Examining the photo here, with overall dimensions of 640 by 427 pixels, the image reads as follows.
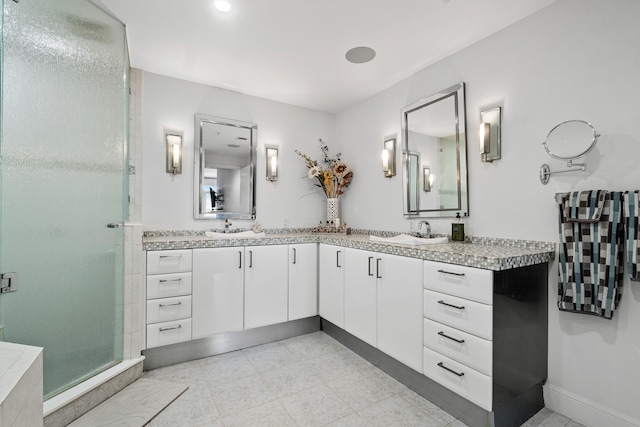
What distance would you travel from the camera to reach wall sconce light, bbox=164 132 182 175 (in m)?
2.82

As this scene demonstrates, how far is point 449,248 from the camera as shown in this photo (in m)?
1.91

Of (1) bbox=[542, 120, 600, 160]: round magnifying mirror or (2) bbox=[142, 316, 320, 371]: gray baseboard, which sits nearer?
(1) bbox=[542, 120, 600, 160]: round magnifying mirror

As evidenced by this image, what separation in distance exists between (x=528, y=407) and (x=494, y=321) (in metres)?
0.70

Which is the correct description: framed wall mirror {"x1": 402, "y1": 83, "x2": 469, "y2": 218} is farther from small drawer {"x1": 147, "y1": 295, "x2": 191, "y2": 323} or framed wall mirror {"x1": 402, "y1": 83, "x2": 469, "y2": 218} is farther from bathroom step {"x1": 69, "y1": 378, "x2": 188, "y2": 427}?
bathroom step {"x1": 69, "y1": 378, "x2": 188, "y2": 427}

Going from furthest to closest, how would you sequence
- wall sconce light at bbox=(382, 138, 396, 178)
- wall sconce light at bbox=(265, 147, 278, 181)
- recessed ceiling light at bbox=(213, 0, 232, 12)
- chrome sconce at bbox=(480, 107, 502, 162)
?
wall sconce light at bbox=(265, 147, 278, 181)
wall sconce light at bbox=(382, 138, 396, 178)
chrome sconce at bbox=(480, 107, 502, 162)
recessed ceiling light at bbox=(213, 0, 232, 12)

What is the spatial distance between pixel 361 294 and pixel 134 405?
1.69 metres

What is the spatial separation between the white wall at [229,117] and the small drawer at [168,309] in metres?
0.83

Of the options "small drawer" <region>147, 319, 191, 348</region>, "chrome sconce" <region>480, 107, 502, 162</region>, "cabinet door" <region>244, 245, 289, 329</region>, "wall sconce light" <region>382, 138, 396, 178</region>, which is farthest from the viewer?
"wall sconce light" <region>382, 138, 396, 178</region>

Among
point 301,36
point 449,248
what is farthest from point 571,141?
point 301,36

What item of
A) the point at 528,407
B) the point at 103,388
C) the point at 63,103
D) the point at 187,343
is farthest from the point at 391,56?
the point at 103,388

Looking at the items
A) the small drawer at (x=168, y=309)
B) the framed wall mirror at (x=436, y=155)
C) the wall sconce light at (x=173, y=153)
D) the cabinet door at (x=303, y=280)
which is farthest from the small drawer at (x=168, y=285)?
the framed wall mirror at (x=436, y=155)

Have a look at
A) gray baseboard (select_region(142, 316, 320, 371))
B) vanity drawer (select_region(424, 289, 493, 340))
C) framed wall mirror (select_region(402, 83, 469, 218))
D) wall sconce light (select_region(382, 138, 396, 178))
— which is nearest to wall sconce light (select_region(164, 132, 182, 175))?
gray baseboard (select_region(142, 316, 320, 371))

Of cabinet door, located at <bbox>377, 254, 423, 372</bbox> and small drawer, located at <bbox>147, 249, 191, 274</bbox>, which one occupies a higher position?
small drawer, located at <bbox>147, 249, 191, 274</bbox>

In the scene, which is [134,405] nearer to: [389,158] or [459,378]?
[459,378]
